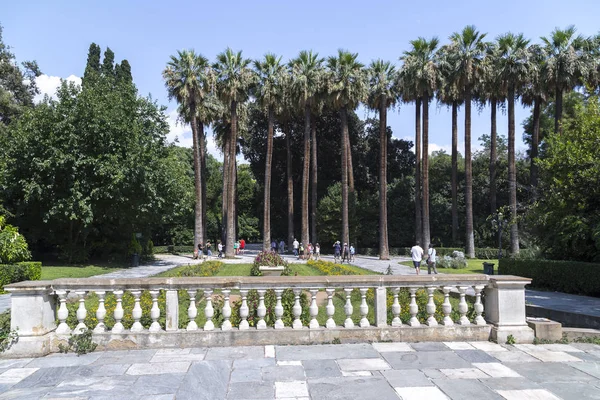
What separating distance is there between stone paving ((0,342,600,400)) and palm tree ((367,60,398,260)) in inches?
1105

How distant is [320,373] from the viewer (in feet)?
16.6

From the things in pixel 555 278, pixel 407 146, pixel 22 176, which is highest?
pixel 407 146

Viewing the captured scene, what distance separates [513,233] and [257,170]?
27.5 m

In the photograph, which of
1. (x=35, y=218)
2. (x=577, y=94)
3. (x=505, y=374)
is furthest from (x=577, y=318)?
(x=577, y=94)

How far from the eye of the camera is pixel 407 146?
47938 millimetres

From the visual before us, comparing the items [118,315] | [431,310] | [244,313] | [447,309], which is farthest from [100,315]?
[447,309]

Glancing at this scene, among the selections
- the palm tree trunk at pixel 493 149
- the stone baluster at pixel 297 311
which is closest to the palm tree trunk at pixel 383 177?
the palm tree trunk at pixel 493 149

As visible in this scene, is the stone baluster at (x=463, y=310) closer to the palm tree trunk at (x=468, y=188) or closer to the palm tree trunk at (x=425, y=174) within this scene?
the palm tree trunk at (x=425, y=174)

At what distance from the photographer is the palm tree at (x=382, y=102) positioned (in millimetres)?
34094

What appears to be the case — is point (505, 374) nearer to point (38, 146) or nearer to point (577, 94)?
point (38, 146)

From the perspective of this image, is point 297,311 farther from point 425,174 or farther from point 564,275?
point 425,174

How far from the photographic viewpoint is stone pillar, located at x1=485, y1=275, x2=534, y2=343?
21.0 feet

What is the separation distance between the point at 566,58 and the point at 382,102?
1267cm

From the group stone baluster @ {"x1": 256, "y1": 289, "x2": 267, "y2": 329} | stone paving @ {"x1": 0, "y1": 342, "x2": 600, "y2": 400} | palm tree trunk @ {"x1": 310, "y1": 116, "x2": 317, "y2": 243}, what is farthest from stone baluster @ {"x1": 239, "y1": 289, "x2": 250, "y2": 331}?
palm tree trunk @ {"x1": 310, "y1": 116, "x2": 317, "y2": 243}
